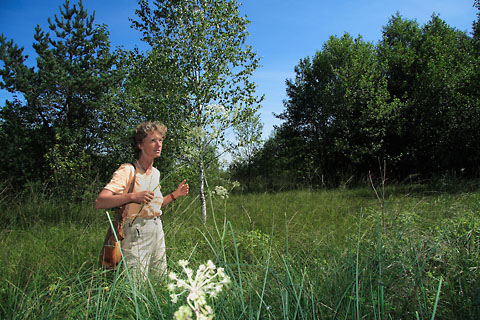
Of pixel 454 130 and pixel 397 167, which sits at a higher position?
pixel 454 130

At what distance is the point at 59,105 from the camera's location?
9.50 m

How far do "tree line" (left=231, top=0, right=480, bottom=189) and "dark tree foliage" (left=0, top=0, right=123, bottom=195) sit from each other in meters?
7.84

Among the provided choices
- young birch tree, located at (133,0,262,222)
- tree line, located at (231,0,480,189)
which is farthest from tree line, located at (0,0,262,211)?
tree line, located at (231,0,480,189)

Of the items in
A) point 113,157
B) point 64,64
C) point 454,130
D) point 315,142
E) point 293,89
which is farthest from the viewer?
point 293,89

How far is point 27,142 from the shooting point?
9383 mm

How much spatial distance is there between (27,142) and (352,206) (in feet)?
30.4

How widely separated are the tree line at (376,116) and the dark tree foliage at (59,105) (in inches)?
308

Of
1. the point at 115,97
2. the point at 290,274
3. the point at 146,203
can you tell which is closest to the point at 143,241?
the point at 146,203

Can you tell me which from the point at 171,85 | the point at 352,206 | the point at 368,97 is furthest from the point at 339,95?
the point at 171,85

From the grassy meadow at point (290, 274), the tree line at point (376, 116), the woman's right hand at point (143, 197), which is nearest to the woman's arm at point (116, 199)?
the woman's right hand at point (143, 197)

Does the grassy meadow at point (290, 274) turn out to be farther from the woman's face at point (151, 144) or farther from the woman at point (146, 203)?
the woman's face at point (151, 144)

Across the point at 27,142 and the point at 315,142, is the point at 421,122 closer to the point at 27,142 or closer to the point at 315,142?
the point at 315,142

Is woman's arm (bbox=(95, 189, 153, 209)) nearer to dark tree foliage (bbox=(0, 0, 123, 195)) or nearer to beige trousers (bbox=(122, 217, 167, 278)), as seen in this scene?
beige trousers (bbox=(122, 217, 167, 278))

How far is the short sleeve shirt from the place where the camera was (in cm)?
265
